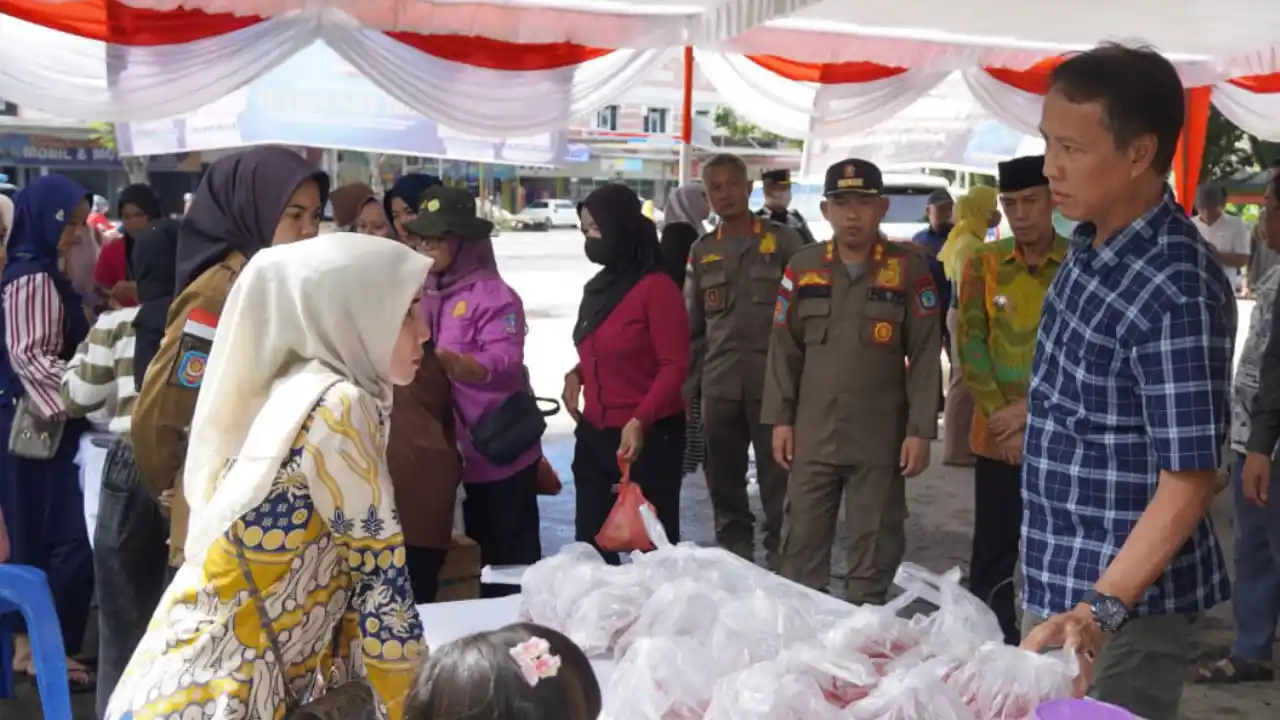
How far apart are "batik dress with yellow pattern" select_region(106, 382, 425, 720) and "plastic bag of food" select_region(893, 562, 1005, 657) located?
87 centimetres

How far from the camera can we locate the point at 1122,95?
1.80 m

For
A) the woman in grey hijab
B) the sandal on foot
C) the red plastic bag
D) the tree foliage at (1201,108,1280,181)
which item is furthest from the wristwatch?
the tree foliage at (1201,108,1280,181)

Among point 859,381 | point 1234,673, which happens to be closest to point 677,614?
point 859,381

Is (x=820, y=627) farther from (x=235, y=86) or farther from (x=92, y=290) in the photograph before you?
(x=92, y=290)

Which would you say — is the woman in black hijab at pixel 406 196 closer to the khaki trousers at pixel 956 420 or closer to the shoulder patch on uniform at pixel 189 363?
the shoulder patch on uniform at pixel 189 363

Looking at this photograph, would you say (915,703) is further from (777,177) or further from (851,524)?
(777,177)

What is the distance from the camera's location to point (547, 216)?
41.2 m

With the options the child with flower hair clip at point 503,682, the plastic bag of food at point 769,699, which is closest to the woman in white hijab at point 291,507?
the child with flower hair clip at point 503,682

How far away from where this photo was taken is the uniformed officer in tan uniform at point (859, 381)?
407cm

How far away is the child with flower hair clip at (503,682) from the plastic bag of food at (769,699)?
36 cm

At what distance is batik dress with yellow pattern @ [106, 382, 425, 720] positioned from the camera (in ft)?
5.39

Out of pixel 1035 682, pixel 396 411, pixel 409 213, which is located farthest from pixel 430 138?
pixel 1035 682

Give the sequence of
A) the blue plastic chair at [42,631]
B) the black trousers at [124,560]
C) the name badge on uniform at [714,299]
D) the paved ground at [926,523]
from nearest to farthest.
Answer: the blue plastic chair at [42,631] < the black trousers at [124,560] < the paved ground at [926,523] < the name badge on uniform at [714,299]

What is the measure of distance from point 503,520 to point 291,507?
245 cm
